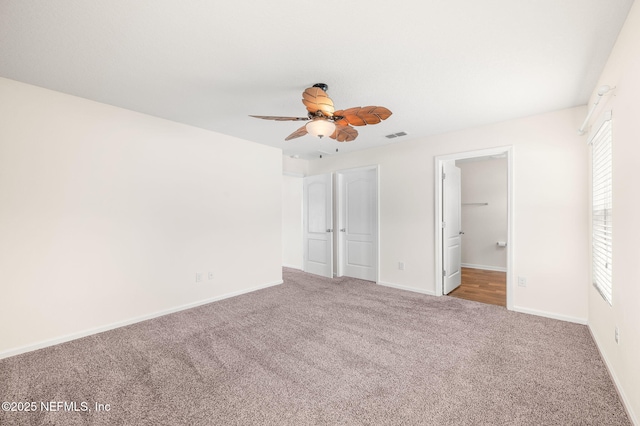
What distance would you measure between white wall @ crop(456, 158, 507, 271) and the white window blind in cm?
312

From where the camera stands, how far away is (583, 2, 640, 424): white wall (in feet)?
5.15

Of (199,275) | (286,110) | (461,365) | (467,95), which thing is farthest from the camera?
(199,275)

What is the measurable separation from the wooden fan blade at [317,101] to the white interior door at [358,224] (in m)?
2.77

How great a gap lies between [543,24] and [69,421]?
386 centimetres

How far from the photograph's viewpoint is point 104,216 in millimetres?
2988

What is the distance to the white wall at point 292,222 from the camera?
637cm

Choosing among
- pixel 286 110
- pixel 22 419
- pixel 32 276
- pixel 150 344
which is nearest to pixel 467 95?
pixel 286 110

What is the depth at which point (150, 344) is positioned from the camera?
2629 millimetres

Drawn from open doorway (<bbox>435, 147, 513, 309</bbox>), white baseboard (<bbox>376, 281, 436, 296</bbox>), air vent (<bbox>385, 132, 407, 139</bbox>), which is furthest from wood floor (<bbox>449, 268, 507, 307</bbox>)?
air vent (<bbox>385, 132, 407, 139</bbox>)

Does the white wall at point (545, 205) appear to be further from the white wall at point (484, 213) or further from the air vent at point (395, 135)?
the white wall at point (484, 213)

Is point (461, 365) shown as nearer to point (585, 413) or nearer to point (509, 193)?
point (585, 413)

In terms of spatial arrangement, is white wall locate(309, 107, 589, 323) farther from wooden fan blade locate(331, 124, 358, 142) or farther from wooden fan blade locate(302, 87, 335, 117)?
wooden fan blade locate(302, 87, 335, 117)

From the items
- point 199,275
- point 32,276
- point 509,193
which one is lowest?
point 199,275

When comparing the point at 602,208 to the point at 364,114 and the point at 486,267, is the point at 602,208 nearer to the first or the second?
the point at 364,114
